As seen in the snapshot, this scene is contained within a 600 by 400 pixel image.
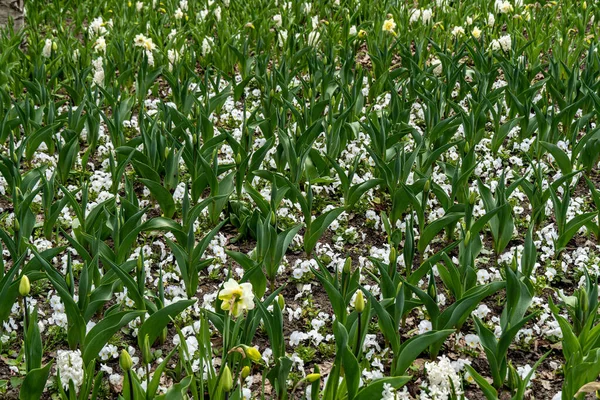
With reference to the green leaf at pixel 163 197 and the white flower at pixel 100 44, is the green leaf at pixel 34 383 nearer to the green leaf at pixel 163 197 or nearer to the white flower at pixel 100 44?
the green leaf at pixel 163 197

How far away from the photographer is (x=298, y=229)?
304 centimetres

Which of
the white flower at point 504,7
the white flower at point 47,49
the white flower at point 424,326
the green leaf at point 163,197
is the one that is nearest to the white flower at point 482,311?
the white flower at point 424,326

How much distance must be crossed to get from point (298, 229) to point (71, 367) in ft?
3.52

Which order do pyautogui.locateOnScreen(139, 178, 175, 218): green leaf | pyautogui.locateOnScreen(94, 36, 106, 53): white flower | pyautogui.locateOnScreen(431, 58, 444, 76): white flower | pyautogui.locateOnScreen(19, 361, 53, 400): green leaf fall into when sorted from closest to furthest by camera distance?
pyautogui.locateOnScreen(19, 361, 53, 400): green leaf, pyautogui.locateOnScreen(139, 178, 175, 218): green leaf, pyautogui.locateOnScreen(431, 58, 444, 76): white flower, pyautogui.locateOnScreen(94, 36, 106, 53): white flower

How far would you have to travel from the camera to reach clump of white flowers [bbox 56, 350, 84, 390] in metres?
2.31

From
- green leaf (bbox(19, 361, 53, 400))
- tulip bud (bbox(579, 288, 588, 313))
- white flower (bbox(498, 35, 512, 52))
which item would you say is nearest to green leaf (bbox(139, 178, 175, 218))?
green leaf (bbox(19, 361, 53, 400))

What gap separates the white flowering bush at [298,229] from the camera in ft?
7.75

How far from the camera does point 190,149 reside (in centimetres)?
353

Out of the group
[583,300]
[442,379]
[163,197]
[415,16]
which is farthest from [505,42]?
[442,379]

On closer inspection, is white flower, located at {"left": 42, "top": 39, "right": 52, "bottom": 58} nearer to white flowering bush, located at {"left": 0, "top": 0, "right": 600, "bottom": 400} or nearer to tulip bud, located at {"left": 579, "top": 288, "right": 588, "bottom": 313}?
white flowering bush, located at {"left": 0, "top": 0, "right": 600, "bottom": 400}

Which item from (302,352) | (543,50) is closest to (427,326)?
(302,352)

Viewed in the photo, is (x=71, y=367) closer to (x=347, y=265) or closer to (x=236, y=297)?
(x=236, y=297)

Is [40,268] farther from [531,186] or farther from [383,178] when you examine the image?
[531,186]

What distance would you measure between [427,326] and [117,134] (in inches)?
76.8
